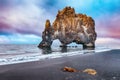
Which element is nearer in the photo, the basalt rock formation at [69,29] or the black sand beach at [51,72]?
the black sand beach at [51,72]

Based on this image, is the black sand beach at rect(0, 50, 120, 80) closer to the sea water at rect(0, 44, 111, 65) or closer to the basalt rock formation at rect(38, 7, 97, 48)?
the sea water at rect(0, 44, 111, 65)

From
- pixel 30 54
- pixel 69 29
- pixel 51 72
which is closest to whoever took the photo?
pixel 51 72

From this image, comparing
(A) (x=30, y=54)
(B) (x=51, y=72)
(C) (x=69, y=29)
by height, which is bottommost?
(B) (x=51, y=72)

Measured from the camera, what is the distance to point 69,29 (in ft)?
297

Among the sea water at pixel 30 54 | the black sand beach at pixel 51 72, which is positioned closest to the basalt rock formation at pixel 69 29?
the sea water at pixel 30 54

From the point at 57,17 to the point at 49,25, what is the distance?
6.20 metres

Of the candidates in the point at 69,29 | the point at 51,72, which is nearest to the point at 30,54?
the point at 51,72

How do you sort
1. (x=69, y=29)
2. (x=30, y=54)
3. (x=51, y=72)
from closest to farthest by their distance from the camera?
(x=51, y=72) < (x=30, y=54) < (x=69, y=29)

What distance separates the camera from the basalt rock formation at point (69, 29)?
3511 inches

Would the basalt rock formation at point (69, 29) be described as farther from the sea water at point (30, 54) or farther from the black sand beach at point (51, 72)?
the black sand beach at point (51, 72)

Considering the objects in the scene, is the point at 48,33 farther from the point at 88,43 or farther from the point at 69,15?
the point at 88,43

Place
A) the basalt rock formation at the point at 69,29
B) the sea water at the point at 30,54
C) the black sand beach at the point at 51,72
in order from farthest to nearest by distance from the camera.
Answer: the basalt rock formation at the point at 69,29
the sea water at the point at 30,54
the black sand beach at the point at 51,72

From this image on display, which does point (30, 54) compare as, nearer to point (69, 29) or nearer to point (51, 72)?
point (51, 72)

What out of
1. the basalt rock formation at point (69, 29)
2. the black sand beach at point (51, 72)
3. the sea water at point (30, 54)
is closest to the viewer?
the black sand beach at point (51, 72)
